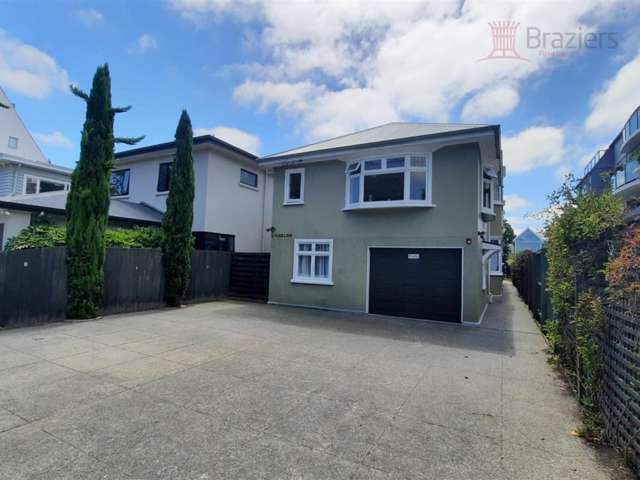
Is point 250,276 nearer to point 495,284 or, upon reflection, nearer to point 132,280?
point 132,280

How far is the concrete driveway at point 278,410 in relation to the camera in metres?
2.71

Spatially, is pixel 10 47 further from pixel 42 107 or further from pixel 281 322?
pixel 281 322

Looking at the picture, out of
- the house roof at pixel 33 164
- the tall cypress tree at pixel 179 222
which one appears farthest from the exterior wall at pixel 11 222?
the house roof at pixel 33 164

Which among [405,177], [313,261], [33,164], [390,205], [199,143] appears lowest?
[313,261]

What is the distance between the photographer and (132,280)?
32.8 feet

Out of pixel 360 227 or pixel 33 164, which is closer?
pixel 360 227

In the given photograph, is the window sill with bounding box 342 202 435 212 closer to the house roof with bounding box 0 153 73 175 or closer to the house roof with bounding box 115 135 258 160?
the house roof with bounding box 115 135 258 160

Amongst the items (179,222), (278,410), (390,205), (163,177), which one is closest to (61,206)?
(179,222)

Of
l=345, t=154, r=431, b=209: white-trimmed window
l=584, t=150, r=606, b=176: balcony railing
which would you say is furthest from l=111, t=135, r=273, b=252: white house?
l=584, t=150, r=606, b=176: balcony railing

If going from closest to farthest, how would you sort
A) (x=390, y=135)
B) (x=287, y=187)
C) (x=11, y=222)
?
(x=11, y=222), (x=390, y=135), (x=287, y=187)

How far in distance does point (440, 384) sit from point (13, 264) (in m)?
9.09

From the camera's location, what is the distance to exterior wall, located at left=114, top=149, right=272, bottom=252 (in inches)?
550

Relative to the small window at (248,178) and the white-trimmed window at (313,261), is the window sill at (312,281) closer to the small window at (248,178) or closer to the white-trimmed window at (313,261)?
the white-trimmed window at (313,261)

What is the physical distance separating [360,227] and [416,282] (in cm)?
249
